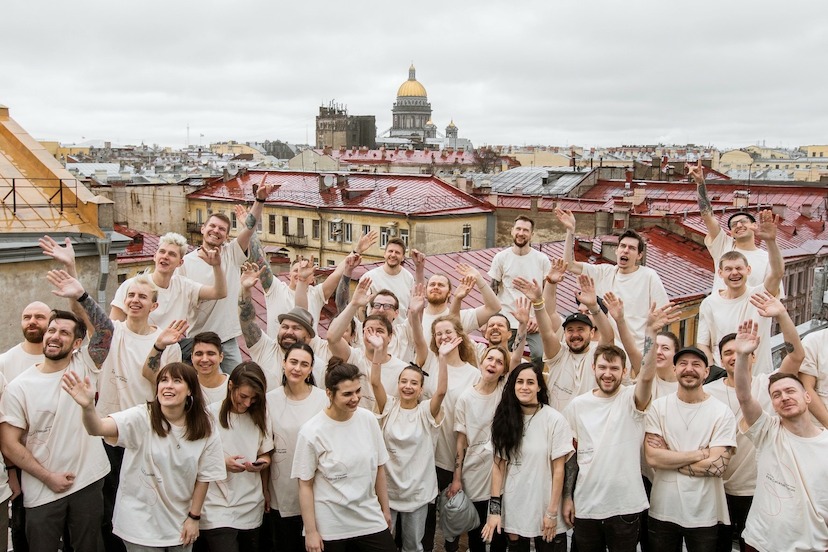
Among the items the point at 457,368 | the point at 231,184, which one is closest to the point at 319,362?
the point at 457,368

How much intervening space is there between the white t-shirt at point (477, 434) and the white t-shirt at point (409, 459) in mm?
262

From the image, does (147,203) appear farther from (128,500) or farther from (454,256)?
(128,500)

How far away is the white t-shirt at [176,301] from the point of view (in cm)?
639

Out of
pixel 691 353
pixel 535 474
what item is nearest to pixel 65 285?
pixel 535 474

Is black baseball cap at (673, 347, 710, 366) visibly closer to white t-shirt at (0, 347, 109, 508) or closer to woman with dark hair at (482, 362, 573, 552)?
woman with dark hair at (482, 362, 573, 552)

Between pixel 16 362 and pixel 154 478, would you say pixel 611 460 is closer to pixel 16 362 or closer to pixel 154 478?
pixel 154 478

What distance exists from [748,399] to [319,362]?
3034 millimetres

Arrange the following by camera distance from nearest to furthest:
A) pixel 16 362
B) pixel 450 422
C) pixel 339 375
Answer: pixel 339 375, pixel 16 362, pixel 450 422

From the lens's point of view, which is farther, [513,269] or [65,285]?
[513,269]

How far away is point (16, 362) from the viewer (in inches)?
213

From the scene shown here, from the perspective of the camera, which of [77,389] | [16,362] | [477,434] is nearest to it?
[77,389]

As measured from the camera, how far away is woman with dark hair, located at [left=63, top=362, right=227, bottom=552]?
495cm

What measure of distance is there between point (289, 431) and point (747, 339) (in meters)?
3.03

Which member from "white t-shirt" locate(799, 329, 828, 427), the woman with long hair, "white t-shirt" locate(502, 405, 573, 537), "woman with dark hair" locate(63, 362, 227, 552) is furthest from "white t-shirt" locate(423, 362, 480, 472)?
"white t-shirt" locate(799, 329, 828, 427)
